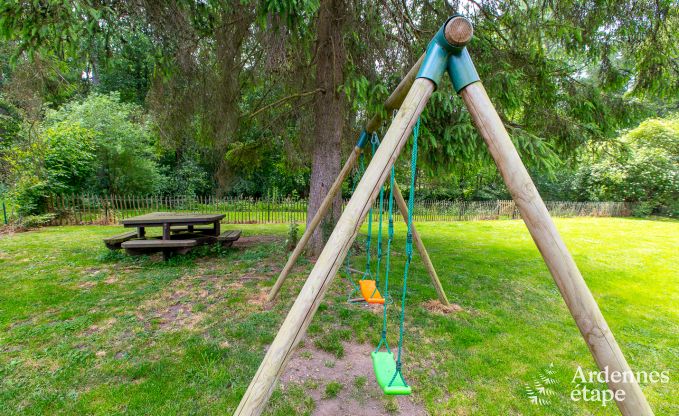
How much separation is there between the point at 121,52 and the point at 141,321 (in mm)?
3161

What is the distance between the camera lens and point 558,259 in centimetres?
146

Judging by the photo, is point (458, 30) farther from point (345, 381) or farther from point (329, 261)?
point (345, 381)

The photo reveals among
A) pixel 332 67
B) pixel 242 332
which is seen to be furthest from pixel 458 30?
pixel 332 67

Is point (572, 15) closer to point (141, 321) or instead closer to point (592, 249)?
point (592, 249)

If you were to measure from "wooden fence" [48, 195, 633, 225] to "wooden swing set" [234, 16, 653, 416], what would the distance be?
35.4 ft

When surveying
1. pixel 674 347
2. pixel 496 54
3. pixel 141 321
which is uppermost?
pixel 496 54

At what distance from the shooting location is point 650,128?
1869 centimetres

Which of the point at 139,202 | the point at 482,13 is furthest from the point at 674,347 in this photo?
the point at 139,202

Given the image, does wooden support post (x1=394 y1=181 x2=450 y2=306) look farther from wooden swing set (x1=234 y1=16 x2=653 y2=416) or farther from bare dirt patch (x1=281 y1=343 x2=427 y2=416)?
wooden swing set (x1=234 y1=16 x2=653 y2=416)

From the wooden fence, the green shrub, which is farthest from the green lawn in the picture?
the wooden fence

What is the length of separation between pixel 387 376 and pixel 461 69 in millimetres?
1992

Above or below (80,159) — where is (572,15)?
above

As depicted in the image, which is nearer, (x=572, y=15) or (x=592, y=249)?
(x=572, y=15)

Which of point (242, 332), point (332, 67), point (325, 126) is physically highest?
point (332, 67)
